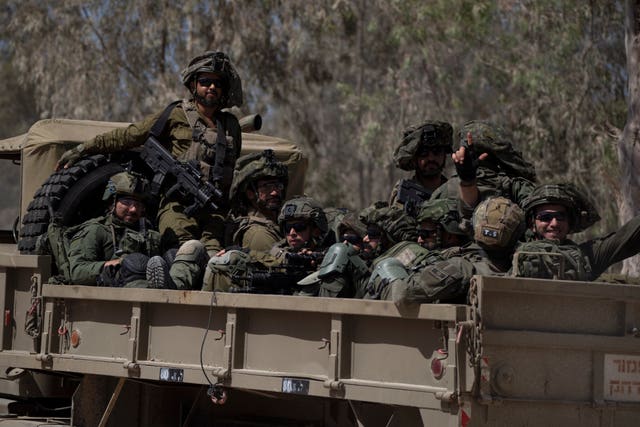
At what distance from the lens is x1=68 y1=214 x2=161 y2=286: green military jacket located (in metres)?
7.56

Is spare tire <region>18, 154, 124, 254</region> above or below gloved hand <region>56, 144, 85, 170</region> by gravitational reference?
below

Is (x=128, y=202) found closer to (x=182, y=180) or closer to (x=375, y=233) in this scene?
(x=182, y=180)

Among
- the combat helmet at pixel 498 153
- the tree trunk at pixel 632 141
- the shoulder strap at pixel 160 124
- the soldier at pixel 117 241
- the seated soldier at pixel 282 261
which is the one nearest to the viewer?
the seated soldier at pixel 282 261

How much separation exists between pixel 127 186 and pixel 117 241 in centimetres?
38

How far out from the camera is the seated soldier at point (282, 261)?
6652 mm

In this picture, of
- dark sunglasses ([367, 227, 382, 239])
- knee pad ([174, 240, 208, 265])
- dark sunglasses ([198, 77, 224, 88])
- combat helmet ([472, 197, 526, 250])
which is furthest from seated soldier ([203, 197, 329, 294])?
dark sunglasses ([198, 77, 224, 88])

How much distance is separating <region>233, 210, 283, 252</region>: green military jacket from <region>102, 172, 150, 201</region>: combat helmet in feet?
2.25

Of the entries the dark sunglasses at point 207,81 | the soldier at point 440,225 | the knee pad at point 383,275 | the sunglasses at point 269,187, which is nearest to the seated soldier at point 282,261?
the knee pad at point 383,275

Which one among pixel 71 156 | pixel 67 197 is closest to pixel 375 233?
pixel 67 197

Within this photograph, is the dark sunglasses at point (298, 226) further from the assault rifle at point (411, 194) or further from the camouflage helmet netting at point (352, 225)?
the assault rifle at point (411, 194)

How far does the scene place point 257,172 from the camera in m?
8.21

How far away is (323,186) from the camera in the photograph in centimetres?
2877

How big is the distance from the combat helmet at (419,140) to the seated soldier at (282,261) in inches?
48.2

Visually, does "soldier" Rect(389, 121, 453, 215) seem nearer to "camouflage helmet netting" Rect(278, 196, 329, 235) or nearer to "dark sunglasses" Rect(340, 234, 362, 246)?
"dark sunglasses" Rect(340, 234, 362, 246)
